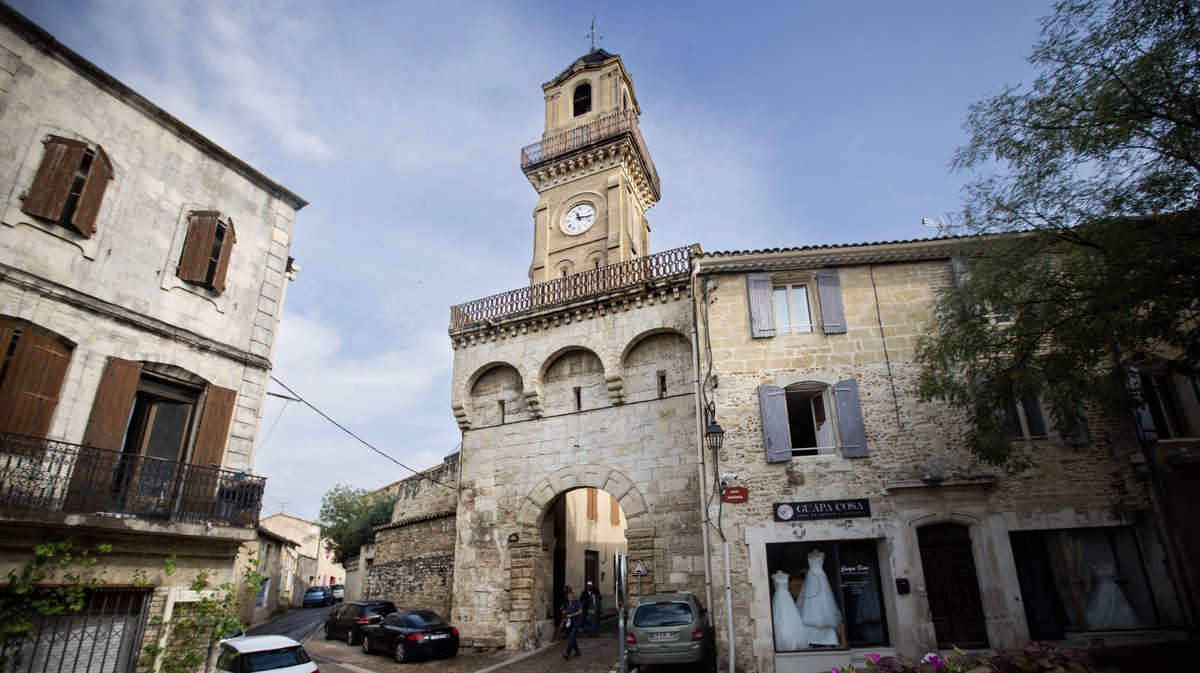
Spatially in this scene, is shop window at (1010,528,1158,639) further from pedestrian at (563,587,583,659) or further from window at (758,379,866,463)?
pedestrian at (563,587,583,659)

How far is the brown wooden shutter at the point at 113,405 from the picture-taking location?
28.7 ft

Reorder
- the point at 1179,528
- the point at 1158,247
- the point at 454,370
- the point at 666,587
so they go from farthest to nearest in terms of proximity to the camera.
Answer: the point at 454,370, the point at 666,587, the point at 1179,528, the point at 1158,247

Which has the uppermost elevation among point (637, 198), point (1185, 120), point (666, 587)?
point (637, 198)

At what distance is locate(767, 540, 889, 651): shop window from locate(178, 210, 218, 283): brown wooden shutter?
11.6 meters

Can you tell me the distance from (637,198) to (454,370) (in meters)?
10.4

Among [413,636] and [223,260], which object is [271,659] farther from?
[223,260]

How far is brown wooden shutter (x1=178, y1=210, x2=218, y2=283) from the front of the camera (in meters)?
10.4

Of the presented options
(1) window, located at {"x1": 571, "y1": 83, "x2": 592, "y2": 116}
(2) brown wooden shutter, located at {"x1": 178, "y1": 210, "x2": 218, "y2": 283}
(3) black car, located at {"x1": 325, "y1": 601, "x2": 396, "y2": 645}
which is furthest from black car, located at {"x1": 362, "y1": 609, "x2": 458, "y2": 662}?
(1) window, located at {"x1": 571, "y1": 83, "x2": 592, "y2": 116}

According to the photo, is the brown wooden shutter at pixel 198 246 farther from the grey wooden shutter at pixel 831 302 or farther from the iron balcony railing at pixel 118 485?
the grey wooden shutter at pixel 831 302

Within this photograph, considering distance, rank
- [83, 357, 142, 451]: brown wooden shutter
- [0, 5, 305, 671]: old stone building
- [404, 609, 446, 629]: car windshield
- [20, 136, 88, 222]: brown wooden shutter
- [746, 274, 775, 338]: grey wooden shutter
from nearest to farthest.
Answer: [0, 5, 305, 671]: old stone building < [20, 136, 88, 222]: brown wooden shutter < [83, 357, 142, 451]: brown wooden shutter < [746, 274, 775, 338]: grey wooden shutter < [404, 609, 446, 629]: car windshield

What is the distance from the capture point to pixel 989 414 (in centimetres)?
1095

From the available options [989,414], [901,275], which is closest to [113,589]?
[989,414]

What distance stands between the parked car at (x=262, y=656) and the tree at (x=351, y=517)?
63.1 ft

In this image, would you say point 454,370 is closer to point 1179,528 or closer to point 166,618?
point 166,618
